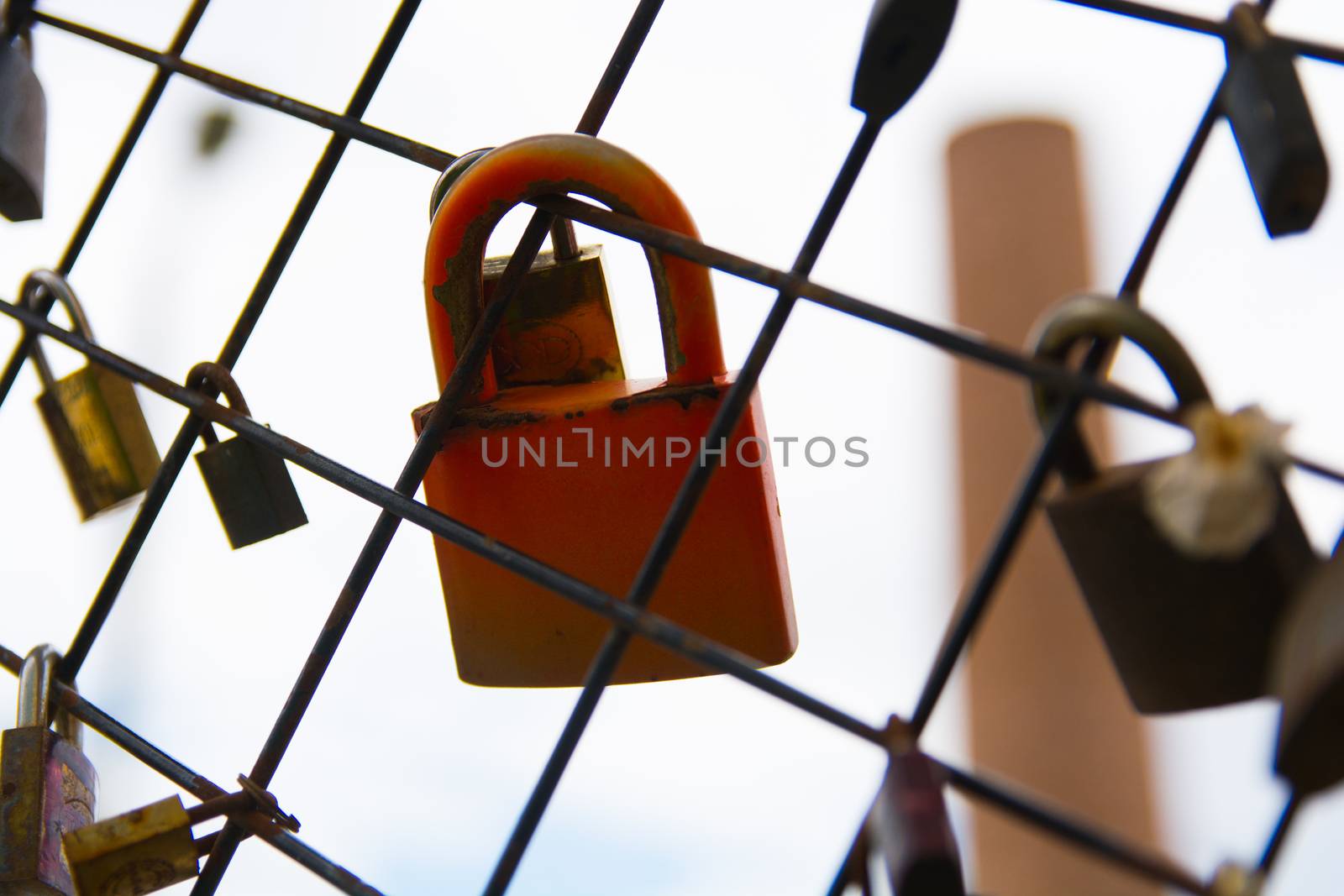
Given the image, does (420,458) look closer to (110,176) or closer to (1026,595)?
(110,176)

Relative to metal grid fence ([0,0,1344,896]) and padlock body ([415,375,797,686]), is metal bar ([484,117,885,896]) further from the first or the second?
padlock body ([415,375,797,686])

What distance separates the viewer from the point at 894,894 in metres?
0.38

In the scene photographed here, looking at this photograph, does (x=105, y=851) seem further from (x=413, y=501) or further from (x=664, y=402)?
(x=664, y=402)

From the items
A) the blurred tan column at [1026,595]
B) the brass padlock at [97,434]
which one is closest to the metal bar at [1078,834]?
the brass padlock at [97,434]

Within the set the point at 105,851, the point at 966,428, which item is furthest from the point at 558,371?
the point at 966,428

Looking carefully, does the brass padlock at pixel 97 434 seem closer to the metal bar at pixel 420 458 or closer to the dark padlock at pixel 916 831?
the metal bar at pixel 420 458

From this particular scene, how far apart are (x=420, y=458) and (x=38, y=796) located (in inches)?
9.6

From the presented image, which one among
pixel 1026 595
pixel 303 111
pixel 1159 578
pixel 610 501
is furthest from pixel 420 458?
pixel 1026 595

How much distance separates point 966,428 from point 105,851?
1.96 metres

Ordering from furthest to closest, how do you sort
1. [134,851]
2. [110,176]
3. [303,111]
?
[110,176]
[303,111]
[134,851]

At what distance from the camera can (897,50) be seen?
46cm

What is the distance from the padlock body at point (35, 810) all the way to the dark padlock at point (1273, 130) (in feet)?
1.90

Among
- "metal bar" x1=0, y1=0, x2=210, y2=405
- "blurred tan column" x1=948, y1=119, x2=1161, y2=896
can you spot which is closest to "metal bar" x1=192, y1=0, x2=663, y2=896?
"metal bar" x1=0, y1=0, x2=210, y2=405

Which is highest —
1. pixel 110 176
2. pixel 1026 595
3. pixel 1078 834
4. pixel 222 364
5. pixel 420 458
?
pixel 1026 595
